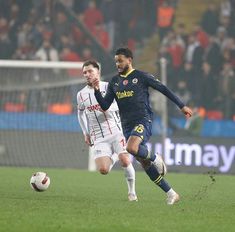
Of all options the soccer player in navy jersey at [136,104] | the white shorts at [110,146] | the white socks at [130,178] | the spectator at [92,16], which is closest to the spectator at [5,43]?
the spectator at [92,16]

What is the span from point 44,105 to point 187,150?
139 inches

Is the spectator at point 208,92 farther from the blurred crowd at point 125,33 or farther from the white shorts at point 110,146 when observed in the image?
the white shorts at point 110,146

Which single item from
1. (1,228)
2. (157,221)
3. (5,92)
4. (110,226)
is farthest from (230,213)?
(5,92)

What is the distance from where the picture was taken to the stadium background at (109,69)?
63.4 ft

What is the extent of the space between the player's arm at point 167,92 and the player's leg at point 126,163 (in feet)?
4.50

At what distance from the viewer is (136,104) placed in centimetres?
1043

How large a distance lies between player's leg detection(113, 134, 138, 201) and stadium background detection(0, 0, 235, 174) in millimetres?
7339

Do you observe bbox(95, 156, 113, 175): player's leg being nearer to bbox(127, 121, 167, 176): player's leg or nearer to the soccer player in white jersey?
the soccer player in white jersey

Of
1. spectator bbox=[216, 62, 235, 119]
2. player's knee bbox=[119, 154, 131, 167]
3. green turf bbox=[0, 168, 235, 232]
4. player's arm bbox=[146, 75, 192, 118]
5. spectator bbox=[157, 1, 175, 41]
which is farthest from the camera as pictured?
spectator bbox=[157, 1, 175, 41]

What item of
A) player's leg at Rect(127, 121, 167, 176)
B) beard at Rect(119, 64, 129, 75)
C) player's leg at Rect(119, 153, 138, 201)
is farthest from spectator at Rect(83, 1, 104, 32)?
player's leg at Rect(127, 121, 167, 176)

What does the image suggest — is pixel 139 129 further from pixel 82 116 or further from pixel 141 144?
pixel 82 116

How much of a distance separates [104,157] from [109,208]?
2.32 m

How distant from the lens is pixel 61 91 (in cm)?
1969

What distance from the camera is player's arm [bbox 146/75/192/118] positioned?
9953 millimetres
